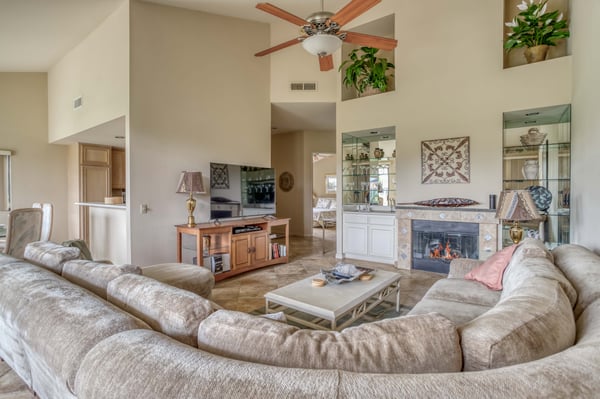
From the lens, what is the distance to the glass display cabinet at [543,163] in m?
3.90

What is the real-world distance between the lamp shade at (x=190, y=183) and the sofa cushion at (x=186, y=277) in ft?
4.94

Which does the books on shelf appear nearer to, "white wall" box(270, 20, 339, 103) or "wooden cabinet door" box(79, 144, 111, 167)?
"white wall" box(270, 20, 339, 103)

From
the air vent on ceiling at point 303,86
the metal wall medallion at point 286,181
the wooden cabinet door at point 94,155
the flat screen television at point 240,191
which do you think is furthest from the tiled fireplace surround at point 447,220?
the wooden cabinet door at point 94,155

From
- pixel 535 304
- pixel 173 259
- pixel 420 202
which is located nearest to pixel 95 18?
pixel 173 259

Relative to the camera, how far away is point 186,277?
2588 millimetres

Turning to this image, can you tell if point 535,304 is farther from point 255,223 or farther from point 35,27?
point 35,27

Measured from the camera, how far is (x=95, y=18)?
4344 millimetres

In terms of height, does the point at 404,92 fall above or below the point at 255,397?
above

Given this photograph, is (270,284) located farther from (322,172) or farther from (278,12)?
(322,172)

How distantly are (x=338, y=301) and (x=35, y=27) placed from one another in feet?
18.7

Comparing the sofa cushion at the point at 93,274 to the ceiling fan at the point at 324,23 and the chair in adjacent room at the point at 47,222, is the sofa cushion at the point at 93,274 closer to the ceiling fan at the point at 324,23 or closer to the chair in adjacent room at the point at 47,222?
the ceiling fan at the point at 324,23

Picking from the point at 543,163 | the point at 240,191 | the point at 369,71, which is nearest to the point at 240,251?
the point at 240,191

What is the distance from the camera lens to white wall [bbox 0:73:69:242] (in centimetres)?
579

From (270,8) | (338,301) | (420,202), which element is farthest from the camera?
(420,202)
